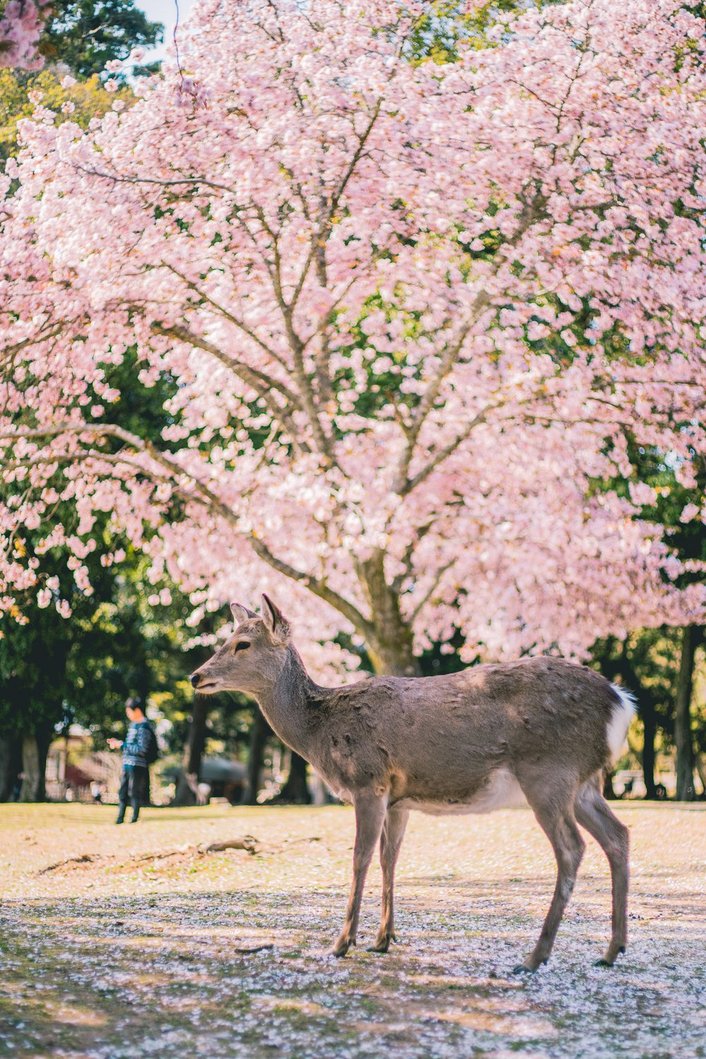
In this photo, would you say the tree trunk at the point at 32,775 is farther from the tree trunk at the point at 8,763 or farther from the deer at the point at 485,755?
the deer at the point at 485,755

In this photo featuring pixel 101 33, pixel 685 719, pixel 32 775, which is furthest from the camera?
pixel 32 775

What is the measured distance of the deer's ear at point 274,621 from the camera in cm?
800

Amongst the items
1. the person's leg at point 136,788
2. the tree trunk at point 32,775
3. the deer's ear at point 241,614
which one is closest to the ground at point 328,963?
the deer's ear at point 241,614

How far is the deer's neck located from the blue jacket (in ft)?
42.6

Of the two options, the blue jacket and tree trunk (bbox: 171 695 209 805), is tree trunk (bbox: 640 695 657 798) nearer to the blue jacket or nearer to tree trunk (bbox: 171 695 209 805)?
tree trunk (bbox: 171 695 209 805)

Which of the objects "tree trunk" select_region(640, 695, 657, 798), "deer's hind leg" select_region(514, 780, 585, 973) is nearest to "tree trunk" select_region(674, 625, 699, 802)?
"tree trunk" select_region(640, 695, 657, 798)

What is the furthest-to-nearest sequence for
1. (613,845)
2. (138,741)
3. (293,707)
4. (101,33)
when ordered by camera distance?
(138,741)
(101,33)
(293,707)
(613,845)

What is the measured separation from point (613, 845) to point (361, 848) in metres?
1.60

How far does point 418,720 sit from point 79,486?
42.1 feet

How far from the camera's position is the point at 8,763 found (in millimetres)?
35188

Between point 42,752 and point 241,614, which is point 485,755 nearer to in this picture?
point 241,614

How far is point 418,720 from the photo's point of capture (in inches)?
300

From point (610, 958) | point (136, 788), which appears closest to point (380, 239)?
point (136, 788)

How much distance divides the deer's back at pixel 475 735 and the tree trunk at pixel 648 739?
1444 inches
